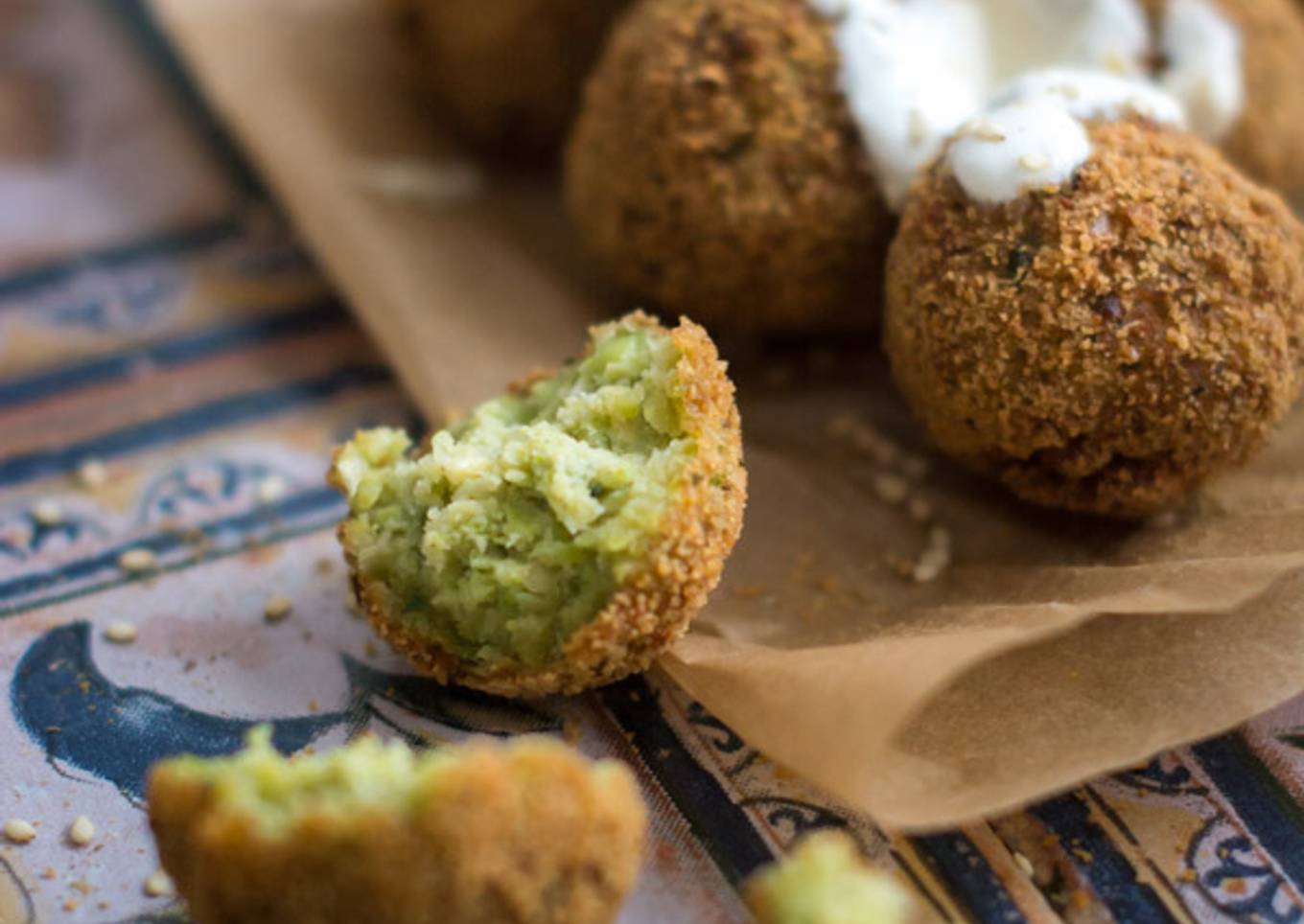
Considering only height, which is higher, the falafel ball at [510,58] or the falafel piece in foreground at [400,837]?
the falafel ball at [510,58]

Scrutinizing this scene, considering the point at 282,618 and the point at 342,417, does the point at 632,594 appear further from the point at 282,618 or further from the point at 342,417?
the point at 342,417

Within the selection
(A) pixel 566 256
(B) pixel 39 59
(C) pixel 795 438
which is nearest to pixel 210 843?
(C) pixel 795 438

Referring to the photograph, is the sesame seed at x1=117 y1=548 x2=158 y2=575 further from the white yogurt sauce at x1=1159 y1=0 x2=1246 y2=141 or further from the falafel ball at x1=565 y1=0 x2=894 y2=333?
the white yogurt sauce at x1=1159 y1=0 x2=1246 y2=141

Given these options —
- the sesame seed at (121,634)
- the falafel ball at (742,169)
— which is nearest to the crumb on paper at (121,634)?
the sesame seed at (121,634)

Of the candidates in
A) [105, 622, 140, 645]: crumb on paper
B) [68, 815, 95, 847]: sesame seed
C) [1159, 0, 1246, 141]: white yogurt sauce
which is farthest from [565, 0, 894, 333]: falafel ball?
[68, 815, 95, 847]: sesame seed

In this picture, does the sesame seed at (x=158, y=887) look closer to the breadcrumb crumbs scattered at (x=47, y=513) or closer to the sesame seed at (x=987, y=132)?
the breadcrumb crumbs scattered at (x=47, y=513)
